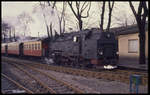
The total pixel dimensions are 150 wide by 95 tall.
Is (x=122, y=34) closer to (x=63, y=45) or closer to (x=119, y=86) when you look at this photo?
(x=63, y=45)

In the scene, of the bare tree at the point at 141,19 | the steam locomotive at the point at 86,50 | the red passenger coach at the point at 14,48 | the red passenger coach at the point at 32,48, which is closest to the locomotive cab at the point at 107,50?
the steam locomotive at the point at 86,50

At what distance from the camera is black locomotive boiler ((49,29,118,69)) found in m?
16.7

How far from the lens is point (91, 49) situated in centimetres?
1719

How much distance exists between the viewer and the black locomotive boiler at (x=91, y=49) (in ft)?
54.9

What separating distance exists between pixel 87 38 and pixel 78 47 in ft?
4.27

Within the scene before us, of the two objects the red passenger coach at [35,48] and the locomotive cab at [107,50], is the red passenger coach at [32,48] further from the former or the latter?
the locomotive cab at [107,50]

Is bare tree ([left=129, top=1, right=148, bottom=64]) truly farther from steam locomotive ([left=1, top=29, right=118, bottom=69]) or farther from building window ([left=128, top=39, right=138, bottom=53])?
building window ([left=128, top=39, right=138, bottom=53])

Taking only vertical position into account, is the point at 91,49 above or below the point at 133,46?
below

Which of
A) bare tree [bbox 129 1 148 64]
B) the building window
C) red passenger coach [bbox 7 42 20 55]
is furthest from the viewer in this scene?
red passenger coach [bbox 7 42 20 55]

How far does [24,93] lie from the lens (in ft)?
32.8

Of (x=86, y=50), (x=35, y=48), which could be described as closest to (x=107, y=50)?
(x=86, y=50)

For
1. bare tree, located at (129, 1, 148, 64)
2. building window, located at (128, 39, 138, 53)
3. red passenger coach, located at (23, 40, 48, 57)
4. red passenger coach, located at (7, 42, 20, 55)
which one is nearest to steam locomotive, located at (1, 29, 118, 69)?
red passenger coach, located at (23, 40, 48, 57)

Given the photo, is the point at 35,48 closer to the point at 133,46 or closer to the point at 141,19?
the point at 133,46

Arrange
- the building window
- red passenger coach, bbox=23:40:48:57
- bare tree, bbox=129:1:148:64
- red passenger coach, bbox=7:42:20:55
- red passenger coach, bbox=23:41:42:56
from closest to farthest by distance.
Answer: bare tree, bbox=129:1:148:64 → red passenger coach, bbox=23:40:48:57 → red passenger coach, bbox=23:41:42:56 → the building window → red passenger coach, bbox=7:42:20:55
